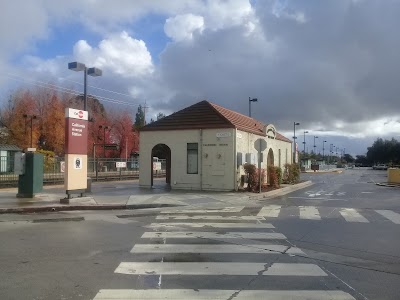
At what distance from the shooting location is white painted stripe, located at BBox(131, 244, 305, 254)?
8.26 metres

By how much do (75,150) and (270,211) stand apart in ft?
24.8

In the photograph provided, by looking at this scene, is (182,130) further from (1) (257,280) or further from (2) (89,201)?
(1) (257,280)

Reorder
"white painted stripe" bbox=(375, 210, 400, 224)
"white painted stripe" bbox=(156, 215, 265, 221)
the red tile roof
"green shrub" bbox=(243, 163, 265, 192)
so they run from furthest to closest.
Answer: the red tile roof
"green shrub" bbox=(243, 163, 265, 192)
"white painted stripe" bbox=(375, 210, 400, 224)
"white painted stripe" bbox=(156, 215, 265, 221)

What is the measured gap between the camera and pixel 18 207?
48.2ft

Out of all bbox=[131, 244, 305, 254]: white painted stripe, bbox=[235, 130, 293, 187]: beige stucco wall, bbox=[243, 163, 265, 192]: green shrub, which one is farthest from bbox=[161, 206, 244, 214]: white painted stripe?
bbox=[235, 130, 293, 187]: beige stucco wall

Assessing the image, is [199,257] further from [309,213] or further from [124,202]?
[124,202]

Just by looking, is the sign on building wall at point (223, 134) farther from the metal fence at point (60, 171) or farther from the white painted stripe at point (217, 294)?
the white painted stripe at point (217, 294)

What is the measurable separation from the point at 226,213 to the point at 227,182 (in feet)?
25.7

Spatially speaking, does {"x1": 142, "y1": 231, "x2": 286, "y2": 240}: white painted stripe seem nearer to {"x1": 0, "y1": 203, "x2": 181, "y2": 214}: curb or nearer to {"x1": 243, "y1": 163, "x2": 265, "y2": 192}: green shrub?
{"x1": 0, "y1": 203, "x2": 181, "y2": 214}: curb

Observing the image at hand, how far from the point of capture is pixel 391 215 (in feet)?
46.6

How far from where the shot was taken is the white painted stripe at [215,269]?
265 inches

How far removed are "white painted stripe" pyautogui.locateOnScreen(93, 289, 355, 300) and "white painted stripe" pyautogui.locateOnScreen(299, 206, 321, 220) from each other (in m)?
7.69

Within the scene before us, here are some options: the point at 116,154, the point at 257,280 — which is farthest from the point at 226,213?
the point at 116,154

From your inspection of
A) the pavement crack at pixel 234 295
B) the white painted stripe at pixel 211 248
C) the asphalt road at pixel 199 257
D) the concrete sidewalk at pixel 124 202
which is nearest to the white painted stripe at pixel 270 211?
the asphalt road at pixel 199 257
